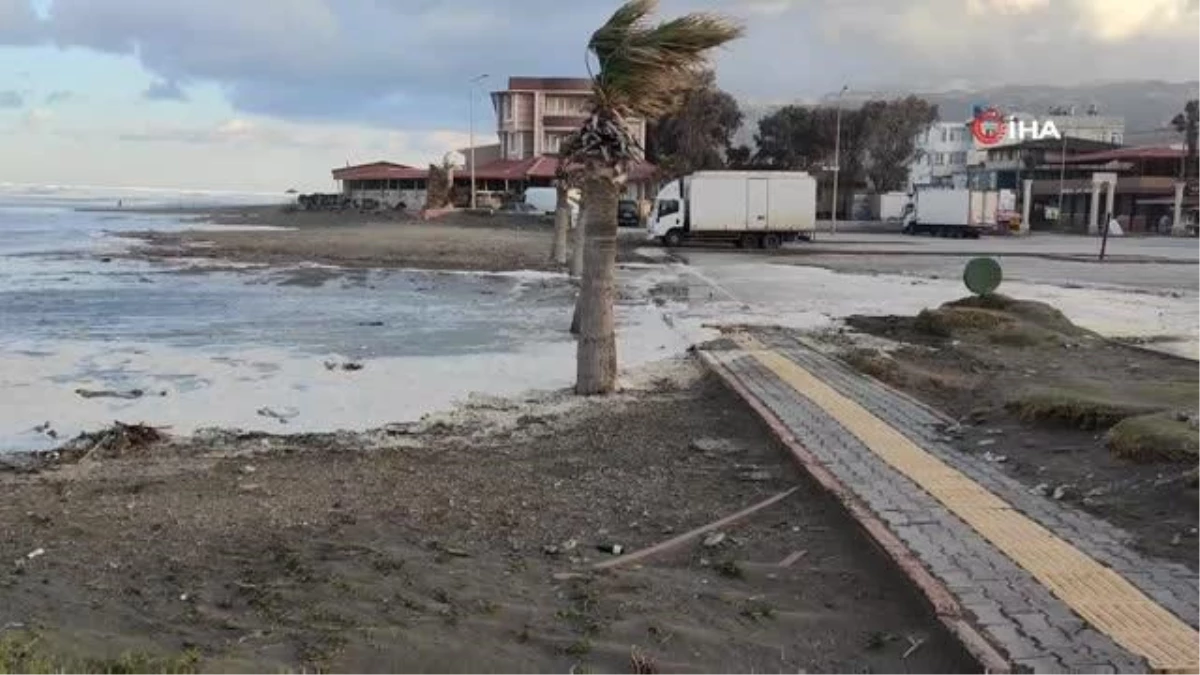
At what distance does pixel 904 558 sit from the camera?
6250 mm

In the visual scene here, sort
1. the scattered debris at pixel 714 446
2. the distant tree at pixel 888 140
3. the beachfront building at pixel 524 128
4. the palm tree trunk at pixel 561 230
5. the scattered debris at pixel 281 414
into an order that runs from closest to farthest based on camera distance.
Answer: the scattered debris at pixel 714 446 → the scattered debris at pixel 281 414 → the palm tree trunk at pixel 561 230 → the beachfront building at pixel 524 128 → the distant tree at pixel 888 140

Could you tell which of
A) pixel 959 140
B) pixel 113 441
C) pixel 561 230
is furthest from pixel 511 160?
pixel 113 441

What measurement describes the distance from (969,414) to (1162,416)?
7.02 ft

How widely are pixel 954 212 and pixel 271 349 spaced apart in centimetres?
6222

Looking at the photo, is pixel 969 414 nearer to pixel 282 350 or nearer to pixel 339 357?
pixel 339 357

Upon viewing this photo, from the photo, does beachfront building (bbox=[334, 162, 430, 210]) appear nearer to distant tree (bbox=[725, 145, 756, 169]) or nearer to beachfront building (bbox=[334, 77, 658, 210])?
beachfront building (bbox=[334, 77, 658, 210])

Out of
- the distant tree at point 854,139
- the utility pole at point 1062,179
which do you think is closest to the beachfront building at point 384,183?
the distant tree at point 854,139

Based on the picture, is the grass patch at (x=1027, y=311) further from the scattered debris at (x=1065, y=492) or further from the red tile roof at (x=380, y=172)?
the red tile roof at (x=380, y=172)

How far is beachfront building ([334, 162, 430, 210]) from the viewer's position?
387 ft

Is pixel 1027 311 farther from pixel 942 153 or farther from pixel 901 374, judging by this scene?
pixel 942 153

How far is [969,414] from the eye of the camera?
11.1 meters

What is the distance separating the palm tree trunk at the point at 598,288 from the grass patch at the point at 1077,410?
13.9 ft

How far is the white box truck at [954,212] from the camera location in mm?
72688

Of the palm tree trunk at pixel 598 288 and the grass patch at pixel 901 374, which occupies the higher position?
the palm tree trunk at pixel 598 288
